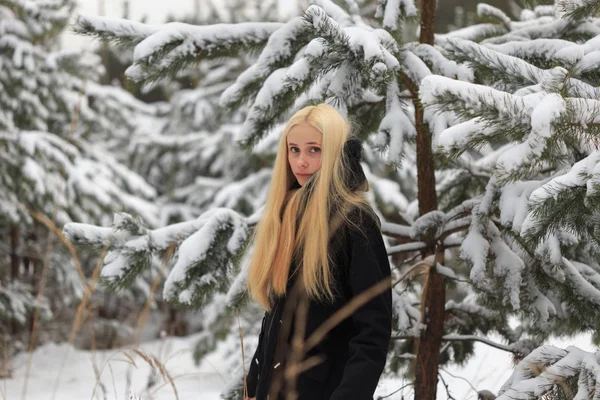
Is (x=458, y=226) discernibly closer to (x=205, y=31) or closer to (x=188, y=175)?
(x=205, y=31)

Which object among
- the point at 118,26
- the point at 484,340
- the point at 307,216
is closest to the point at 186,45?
the point at 118,26

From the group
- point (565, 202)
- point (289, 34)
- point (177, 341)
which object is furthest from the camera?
point (177, 341)

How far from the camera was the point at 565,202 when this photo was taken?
175cm

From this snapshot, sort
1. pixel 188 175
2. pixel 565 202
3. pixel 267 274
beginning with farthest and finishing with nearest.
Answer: pixel 188 175 → pixel 267 274 → pixel 565 202

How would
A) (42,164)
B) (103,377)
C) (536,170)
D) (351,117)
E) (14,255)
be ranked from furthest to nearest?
(14,255) < (42,164) < (103,377) < (351,117) < (536,170)

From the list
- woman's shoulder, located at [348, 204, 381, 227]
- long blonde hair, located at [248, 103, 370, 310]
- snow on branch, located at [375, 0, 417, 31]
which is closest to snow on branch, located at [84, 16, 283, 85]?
snow on branch, located at [375, 0, 417, 31]

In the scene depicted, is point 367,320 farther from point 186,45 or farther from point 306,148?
point 186,45

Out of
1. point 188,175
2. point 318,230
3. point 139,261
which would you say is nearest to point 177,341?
point 188,175

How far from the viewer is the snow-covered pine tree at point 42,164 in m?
8.55

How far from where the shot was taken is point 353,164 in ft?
6.94

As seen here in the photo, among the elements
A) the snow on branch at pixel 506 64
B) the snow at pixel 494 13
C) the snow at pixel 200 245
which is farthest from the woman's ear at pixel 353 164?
the snow at pixel 494 13

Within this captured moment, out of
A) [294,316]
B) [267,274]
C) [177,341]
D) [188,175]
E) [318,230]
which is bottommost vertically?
[177,341]

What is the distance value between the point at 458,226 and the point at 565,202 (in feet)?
3.21

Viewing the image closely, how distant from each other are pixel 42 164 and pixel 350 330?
7827mm
